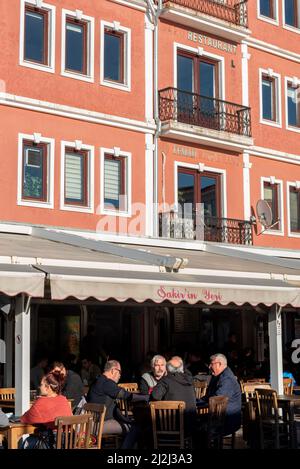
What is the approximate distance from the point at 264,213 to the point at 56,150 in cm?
725

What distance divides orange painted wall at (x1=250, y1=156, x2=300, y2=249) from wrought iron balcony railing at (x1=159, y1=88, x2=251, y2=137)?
1314 mm

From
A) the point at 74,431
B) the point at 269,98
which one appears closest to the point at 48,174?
the point at 269,98

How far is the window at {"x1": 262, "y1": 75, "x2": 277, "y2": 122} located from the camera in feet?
81.3

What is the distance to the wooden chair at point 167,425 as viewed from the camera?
10.7 meters

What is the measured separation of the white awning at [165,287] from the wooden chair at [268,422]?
5.98ft

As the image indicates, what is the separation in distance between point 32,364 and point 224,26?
11.4 m

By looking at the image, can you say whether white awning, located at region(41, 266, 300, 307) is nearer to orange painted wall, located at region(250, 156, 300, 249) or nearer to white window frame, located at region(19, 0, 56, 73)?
white window frame, located at region(19, 0, 56, 73)

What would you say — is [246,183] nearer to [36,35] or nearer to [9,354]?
[36,35]

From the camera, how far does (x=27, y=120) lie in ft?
60.1

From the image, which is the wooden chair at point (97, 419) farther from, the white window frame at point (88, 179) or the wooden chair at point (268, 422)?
the white window frame at point (88, 179)

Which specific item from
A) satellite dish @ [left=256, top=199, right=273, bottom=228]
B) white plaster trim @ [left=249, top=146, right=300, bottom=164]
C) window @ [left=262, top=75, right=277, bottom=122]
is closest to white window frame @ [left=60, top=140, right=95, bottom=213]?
satellite dish @ [left=256, top=199, right=273, bottom=228]

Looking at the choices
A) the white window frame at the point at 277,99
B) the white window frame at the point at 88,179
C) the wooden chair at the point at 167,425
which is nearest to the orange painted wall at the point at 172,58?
the white window frame at the point at 277,99
